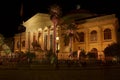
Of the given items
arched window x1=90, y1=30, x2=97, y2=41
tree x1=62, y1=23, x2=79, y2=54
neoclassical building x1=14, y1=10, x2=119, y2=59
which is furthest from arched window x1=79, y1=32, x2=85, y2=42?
arched window x1=90, y1=30, x2=97, y2=41

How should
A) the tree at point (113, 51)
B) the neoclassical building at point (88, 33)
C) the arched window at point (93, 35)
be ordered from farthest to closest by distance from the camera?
the arched window at point (93, 35) → the neoclassical building at point (88, 33) → the tree at point (113, 51)

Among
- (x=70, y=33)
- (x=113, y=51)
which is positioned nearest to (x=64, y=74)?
(x=113, y=51)

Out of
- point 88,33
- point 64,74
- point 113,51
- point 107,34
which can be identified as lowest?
point 64,74

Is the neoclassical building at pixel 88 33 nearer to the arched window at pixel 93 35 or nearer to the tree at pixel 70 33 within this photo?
the arched window at pixel 93 35

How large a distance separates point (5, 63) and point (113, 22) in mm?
21945

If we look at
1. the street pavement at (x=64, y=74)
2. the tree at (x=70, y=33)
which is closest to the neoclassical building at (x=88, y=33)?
the tree at (x=70, y=33)

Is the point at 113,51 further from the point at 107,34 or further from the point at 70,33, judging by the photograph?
the point at 70,33

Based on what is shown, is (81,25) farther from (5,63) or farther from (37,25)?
(5,63)

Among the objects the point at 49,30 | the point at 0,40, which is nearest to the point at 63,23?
the point at 49,30

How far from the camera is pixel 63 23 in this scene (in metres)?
53.2

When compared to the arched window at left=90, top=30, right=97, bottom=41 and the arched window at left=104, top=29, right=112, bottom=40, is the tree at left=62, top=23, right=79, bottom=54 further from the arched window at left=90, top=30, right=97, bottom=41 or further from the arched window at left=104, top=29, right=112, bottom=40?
the arched window at left=104, top=29, right=112, bottom=40

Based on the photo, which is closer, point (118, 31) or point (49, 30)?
point (118, 31)

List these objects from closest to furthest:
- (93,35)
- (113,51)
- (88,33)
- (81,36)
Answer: (113,51)
(93,35)
(88,33)
(81,36)

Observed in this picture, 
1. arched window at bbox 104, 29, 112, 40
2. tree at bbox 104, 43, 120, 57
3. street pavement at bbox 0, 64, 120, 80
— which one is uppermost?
arched window at bbox 104, 29, 112, 40
